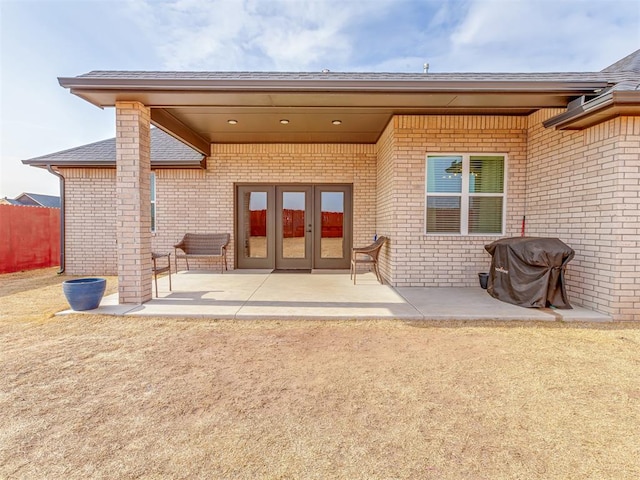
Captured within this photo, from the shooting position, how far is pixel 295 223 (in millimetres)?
8531

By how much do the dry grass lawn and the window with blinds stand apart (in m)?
2.70

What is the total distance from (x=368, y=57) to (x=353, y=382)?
11.9 m

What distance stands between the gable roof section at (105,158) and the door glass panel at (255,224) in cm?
155

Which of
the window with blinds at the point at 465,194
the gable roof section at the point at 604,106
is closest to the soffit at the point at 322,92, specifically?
the gable roof section at the point at 604,106

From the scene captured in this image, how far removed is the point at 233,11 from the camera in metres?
7.40

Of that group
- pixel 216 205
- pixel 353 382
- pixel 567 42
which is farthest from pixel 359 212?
pixel 567 42

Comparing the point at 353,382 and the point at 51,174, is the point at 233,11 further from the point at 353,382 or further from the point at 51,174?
the point at 353,382

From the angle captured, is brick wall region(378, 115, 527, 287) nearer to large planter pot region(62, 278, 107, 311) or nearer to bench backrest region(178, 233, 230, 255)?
bench backrest region(178, 233, 230, 255)

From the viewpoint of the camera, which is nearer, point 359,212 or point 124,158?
point 124,158

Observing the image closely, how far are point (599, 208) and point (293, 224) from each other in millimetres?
6233

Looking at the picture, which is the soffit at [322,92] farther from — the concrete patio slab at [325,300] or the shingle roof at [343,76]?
the concrete patio slab at [325,300]

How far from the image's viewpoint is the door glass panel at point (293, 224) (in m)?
8.47

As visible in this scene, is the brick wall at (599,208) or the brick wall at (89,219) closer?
the brick wall at (599,208)

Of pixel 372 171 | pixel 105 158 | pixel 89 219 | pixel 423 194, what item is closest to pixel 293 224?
pixel 372 171
